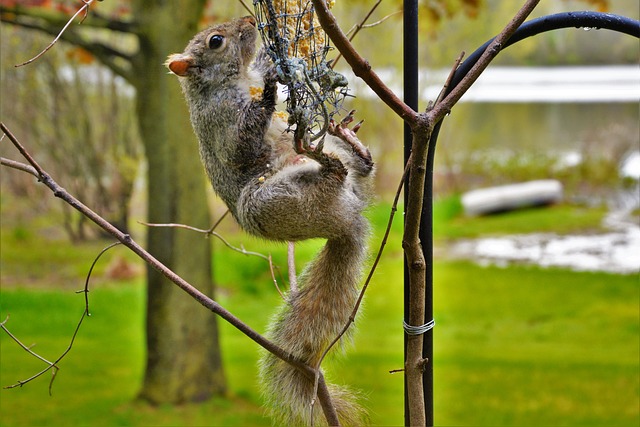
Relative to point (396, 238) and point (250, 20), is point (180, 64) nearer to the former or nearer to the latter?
point (250, 20)

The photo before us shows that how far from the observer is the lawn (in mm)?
2520

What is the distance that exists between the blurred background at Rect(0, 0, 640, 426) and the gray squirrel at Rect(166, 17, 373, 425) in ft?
2.59

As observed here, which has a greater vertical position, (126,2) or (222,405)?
(126,2)

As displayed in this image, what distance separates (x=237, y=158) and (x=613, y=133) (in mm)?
4091

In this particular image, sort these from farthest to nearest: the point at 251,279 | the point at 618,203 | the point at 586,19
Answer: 1. the point at 618,203
2. the point at 251,279
3. the point at 586,19

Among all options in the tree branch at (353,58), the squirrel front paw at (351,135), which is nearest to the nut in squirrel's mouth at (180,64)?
the squirrel front paw at (351,135)

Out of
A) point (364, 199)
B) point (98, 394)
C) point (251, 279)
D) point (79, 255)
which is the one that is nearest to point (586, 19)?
point (364, 199)

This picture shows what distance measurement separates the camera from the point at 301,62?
0.72 metres

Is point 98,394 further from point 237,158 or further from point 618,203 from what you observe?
point 618,203

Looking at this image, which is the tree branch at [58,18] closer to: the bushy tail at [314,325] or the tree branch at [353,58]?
the bushy tail at [314,325]

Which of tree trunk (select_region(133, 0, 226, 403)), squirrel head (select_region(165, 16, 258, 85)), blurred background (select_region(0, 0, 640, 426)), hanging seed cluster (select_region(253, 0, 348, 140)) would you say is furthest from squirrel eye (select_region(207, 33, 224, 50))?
tree trunk (select_region(133, 0, 226, 403))

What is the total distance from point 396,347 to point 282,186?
2.22 metres

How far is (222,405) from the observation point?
2.52 meters

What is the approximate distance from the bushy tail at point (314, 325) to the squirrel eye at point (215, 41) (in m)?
0.32
